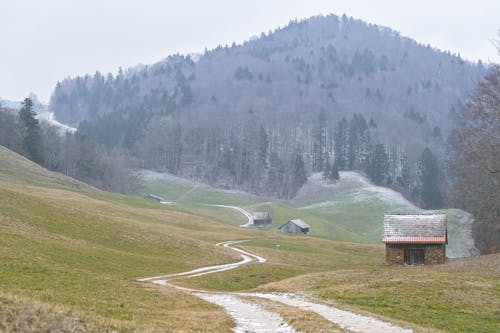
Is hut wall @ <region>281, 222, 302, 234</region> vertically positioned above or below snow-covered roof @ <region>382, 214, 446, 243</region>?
below

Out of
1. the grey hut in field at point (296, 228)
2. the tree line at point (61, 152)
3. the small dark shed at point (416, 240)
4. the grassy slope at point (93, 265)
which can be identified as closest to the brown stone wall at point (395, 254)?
the small dark shed at point (416, 240)

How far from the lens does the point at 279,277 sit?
161 feet

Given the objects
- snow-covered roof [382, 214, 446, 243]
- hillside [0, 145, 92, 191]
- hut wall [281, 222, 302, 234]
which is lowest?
hut wall [281, 222, 302, 234]

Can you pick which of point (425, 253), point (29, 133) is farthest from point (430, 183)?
point (29, 133)

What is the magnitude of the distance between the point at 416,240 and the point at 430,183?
5316 inches

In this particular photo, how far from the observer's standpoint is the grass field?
57.9 ft

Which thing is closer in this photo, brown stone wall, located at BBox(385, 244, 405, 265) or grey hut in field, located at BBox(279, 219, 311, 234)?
brown stone wall, located at BBox(385, 244, 405, 265)

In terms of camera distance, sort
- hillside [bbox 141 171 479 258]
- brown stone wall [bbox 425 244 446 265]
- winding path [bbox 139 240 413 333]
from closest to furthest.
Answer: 1. winding path [bbox 139 240 413 333]
2. brown stone wall [bbox 425 244 446 265]
3. hillside [bbox 141 171 479 258]

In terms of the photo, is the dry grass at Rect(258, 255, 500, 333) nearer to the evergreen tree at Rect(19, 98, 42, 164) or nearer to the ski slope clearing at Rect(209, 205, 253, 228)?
the ski slope clearing at Rect(209, 205, 253, 228)

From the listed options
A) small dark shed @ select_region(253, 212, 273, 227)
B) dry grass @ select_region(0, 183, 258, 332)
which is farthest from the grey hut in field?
dry grass @ select_region(0, 183, 258, 332)

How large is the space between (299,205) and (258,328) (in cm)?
16717

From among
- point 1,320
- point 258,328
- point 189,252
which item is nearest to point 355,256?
point 189,252

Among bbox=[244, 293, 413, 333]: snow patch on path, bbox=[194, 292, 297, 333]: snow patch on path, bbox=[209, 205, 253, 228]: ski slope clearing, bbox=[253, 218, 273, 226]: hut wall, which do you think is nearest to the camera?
bbox=[194, 292, 297, 333]: snow patch on path

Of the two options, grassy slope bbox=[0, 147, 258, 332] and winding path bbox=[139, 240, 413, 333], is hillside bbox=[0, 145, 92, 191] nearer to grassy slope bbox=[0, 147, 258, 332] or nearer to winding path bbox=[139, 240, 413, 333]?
grassy slope bbox=[0, 147, 258, 332]
